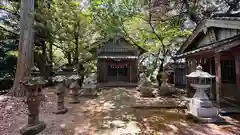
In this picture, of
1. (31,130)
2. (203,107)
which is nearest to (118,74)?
(203,107)

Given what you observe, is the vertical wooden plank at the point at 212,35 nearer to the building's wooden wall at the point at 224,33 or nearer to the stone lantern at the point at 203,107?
the building's wooden wall at the point at 224,33

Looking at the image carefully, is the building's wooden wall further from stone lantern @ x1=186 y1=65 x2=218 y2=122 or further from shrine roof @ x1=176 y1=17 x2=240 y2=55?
stone lantern @ x1=186 y1=65 x2=218 y2=122

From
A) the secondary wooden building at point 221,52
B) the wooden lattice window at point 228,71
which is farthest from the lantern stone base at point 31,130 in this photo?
the wooden lattice window at point 228,71

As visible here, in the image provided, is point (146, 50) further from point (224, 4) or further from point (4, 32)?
point (4, 32)

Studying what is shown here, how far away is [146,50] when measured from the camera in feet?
47.8

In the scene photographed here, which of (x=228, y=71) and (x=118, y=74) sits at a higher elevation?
(x=228, y=71)

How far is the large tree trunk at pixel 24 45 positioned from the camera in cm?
705

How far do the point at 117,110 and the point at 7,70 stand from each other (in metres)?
12.1

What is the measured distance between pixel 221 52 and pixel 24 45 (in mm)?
8524

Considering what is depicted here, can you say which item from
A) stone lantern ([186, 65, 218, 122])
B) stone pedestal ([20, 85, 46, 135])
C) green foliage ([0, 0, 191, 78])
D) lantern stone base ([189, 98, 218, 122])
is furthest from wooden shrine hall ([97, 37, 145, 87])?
stone pedestal ([20, 85, 46, 135])

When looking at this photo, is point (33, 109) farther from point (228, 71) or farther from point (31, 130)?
point (228, 71)

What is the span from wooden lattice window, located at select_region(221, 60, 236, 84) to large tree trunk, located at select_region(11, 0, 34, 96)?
941 centimetres

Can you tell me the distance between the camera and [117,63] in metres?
14.3

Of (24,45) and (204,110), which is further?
(24,45)
